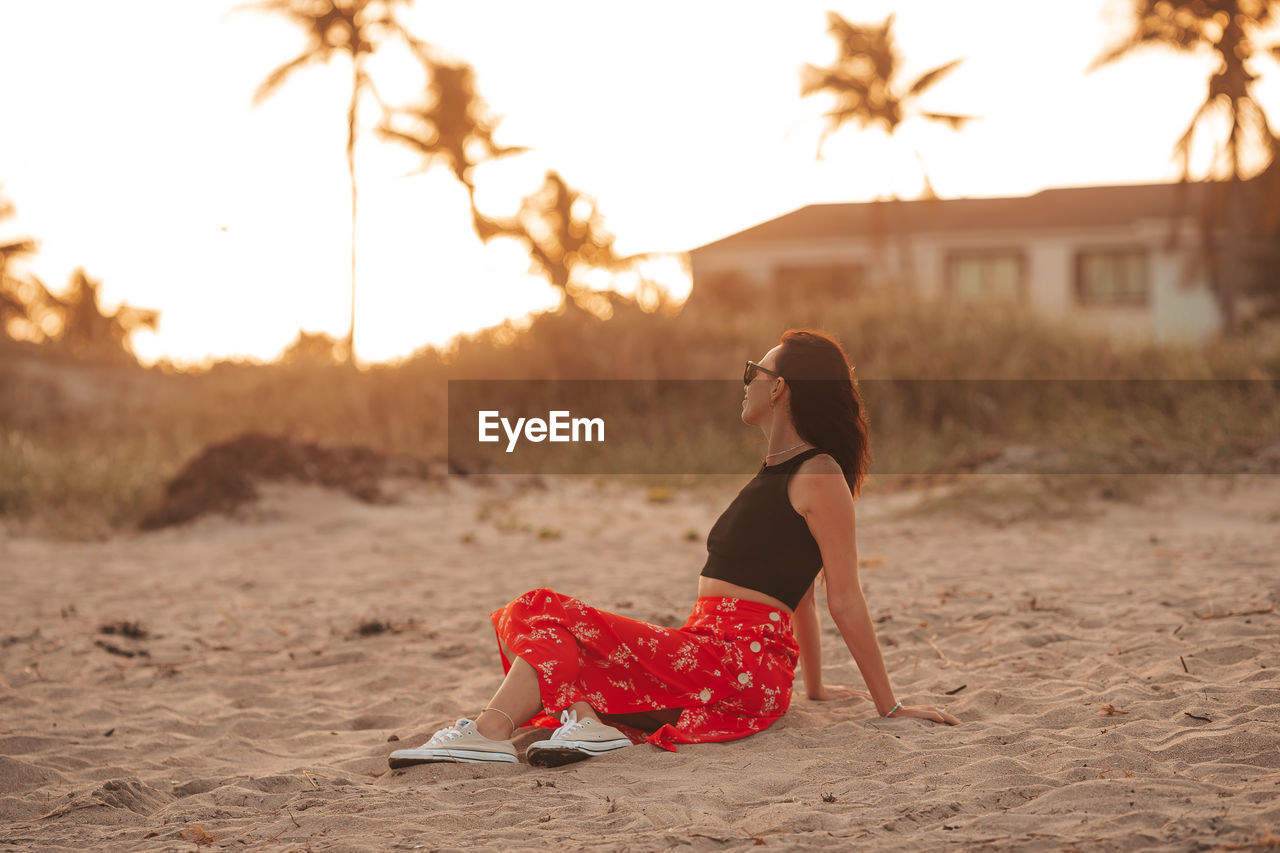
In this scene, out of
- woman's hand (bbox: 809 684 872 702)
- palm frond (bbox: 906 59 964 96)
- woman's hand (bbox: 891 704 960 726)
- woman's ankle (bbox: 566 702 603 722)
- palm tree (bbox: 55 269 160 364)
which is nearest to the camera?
woman's ankle (bbox: 566 702 603 722)

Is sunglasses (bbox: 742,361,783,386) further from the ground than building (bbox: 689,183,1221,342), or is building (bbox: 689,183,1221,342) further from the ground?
building (bbox: 689,183,1221,342)

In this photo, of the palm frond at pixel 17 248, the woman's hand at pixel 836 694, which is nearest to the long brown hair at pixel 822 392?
the woman's hand at pixel 836 694

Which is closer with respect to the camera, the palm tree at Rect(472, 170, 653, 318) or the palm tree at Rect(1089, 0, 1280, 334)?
the palm tree at Rect(1089, 0, 1280, 334)

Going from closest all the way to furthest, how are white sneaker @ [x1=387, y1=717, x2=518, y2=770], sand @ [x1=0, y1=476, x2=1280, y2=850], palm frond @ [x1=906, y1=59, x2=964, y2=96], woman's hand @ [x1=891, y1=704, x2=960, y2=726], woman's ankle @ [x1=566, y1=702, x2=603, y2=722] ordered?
sand @ [x1=0, y1=476, x2=1280, y2=850] → white sneaker @ [x1=387, y1=717, x2=518, y2=770] → woman's ankle @ [x1=566, y1=702, x2=603, y2=722] → woman's hand @ [x1=891, y1=704, x2=960, y2=726] → palm frond @ [x1=906, y1=59, x2=964, y2=96]

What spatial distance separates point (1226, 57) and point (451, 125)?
57.8 ft

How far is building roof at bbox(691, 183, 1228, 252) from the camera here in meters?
28.4

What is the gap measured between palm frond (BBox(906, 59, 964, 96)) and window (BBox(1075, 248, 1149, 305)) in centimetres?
592

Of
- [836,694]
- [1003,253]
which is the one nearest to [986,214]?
[1003,253]

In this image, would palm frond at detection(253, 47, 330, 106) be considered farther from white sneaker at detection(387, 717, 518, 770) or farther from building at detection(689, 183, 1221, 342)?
white sneaker at detection(387, 717, 518, 770)

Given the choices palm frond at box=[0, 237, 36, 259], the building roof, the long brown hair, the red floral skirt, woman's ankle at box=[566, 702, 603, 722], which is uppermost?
the building roof

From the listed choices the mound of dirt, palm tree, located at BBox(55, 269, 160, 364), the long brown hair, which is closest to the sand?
the long brown hair

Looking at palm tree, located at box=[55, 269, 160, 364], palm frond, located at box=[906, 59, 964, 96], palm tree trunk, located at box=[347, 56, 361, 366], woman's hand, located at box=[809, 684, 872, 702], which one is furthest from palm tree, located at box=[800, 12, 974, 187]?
palm tree, located at box=[55, 269, 160, 364]

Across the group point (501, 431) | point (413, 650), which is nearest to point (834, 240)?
point (501, 431)

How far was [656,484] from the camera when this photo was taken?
38.6 ft
